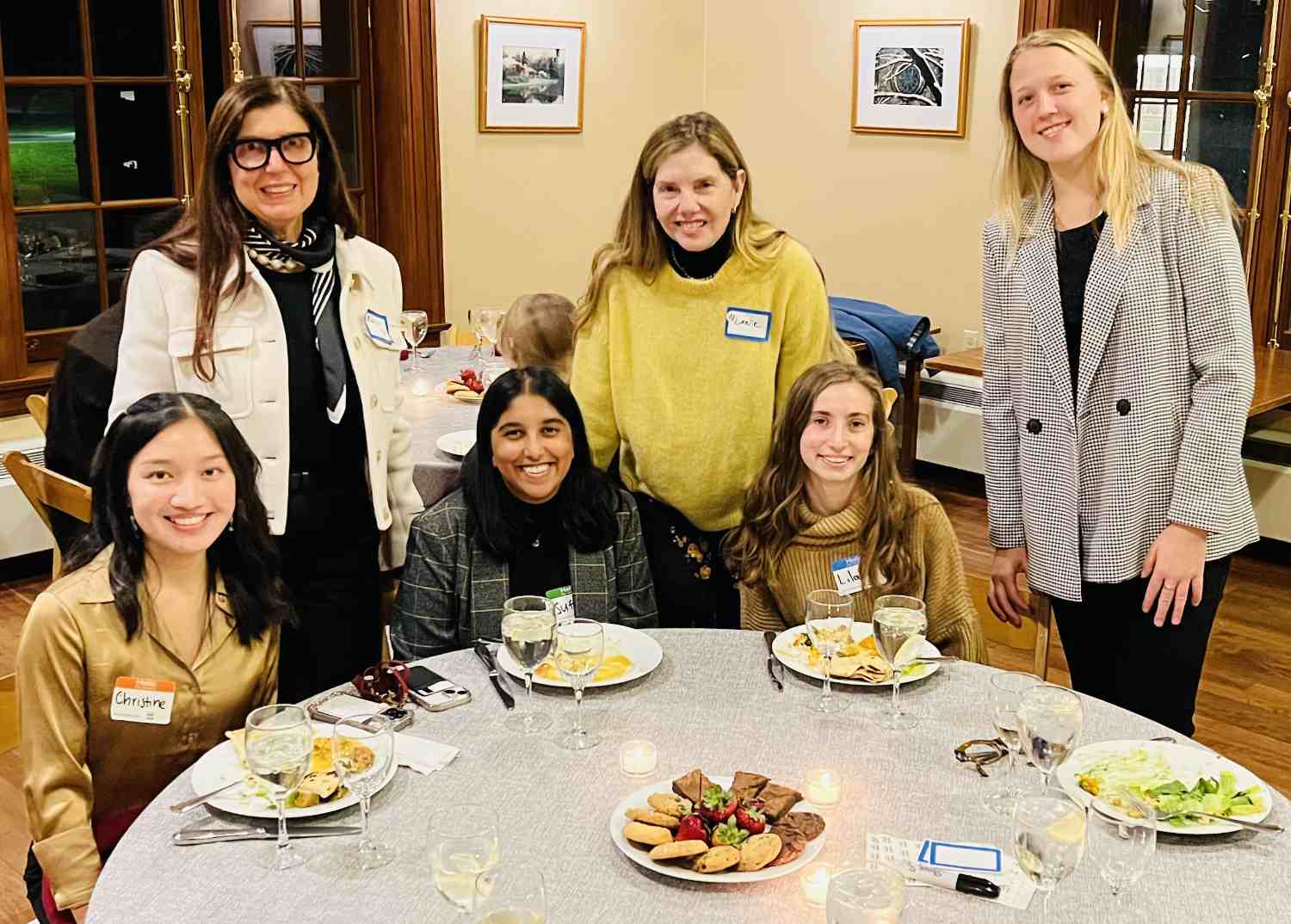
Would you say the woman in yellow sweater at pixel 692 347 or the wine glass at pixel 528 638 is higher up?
the woman in yellow sweater at pixel 692 347

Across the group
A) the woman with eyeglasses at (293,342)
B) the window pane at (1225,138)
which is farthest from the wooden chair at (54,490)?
the window pane at (1225,138)

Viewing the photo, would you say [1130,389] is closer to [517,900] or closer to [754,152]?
[517,900]

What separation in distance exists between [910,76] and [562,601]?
432 cm

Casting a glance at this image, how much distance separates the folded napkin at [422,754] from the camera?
1817 mm

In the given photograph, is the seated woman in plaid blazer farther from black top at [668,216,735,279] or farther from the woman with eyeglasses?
black top at [668,216,735,279]

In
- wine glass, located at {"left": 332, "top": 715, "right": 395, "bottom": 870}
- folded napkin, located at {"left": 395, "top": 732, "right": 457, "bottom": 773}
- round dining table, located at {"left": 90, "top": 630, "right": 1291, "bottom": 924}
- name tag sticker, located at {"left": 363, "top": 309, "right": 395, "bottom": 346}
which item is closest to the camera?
round dining table, located at {"left": 90, "top": 630, "right": 1291, "bottom": 924}

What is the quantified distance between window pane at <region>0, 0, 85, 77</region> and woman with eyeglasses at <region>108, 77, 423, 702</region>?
2733 mm

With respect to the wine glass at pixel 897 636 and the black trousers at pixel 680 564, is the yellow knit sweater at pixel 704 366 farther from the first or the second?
the wine glass at pixel 897 636

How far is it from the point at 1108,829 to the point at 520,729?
2.62 feet

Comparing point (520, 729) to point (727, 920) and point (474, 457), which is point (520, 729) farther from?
point (474, 457)

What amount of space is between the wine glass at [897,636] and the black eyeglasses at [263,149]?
4.14 ft

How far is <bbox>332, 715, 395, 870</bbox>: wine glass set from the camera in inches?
63.2

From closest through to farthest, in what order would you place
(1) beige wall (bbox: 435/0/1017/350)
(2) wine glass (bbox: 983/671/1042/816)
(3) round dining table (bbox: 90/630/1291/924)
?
(3) round dining table (bbox: 90/630/1291/924) → (2) wine glass (bbox: 983/671/1042/816) → (1) beige wall (bbox: 435/0/1017/350)

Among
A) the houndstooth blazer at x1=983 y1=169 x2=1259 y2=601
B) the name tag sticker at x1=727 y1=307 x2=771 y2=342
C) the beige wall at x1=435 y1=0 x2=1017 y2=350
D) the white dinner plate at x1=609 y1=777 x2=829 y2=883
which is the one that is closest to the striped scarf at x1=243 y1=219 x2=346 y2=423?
the name tag sticker at x1=727 y1=307 x2=771 y2=342
